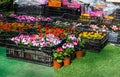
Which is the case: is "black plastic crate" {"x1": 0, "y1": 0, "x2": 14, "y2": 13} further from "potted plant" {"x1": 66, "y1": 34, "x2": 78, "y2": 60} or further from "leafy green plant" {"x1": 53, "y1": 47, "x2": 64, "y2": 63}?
"leafy green plant" {"x1": 53, "y1": 47, "x2": 64, "y2": 63}

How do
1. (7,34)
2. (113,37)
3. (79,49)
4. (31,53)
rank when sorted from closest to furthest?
(31,53) → (79,49) → (7,34) → (113,37)

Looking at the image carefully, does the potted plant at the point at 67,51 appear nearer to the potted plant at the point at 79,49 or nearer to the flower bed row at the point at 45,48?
the flower bed row at the point at 45,48

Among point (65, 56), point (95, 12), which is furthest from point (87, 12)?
point (65, 56)

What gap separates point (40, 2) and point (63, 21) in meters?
2.41

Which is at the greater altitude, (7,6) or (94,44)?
(7,6)

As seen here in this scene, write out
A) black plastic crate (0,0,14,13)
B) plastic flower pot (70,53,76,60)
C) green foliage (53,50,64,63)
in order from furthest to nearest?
black plastic crate (0,0,14,13)
plastic flower pot (70,53,76,60)
green foliage (53,50,64,63)

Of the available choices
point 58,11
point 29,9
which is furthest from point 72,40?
point 29,9

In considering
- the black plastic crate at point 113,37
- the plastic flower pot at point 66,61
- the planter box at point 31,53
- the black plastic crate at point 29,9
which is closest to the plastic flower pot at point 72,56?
the plastic flower pot at point 66,61

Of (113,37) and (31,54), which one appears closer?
(31,54)

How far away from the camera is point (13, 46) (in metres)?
10.6

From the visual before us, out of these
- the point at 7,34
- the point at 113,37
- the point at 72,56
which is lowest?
the point at 72,56

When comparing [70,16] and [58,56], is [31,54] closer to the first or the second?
[58,56]

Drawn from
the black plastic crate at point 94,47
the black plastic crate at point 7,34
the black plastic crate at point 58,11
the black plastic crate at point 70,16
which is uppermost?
the black plastic crate at point 58,11

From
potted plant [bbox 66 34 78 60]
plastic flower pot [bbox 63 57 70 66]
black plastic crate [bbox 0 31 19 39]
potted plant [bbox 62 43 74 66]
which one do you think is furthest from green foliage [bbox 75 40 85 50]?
black plastic crate [bbox 0 31 19 39]
